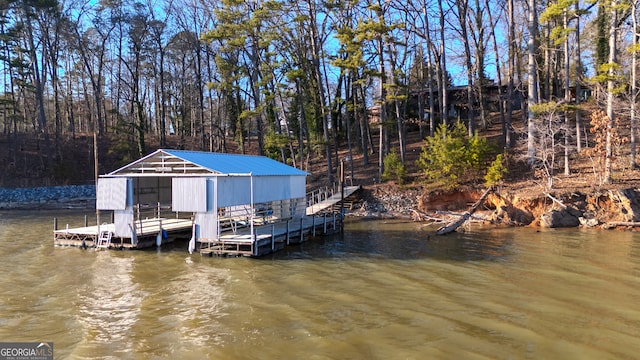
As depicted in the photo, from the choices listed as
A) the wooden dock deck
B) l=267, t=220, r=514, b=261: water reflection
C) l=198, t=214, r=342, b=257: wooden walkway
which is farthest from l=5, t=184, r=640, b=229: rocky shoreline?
the wooden dock deck

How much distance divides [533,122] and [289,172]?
14.6 meters

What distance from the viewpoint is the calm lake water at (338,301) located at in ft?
28.1

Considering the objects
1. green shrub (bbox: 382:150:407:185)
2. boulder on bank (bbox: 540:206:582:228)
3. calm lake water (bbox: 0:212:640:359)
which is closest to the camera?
calm lake water (bbox: 0:212:640:359)

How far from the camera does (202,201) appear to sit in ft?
55.5

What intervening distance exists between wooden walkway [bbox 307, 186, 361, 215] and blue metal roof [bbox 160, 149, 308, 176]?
147 inches

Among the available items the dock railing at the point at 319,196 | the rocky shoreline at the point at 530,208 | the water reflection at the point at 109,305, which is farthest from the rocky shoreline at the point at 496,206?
the water reflection at the point at 109,305

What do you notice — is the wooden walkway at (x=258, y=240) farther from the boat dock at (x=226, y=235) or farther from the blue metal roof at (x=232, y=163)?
the blue metal roof at (x=232, y=163)

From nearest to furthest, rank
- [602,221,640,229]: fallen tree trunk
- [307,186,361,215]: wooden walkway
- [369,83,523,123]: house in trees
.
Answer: [602,221,640,229]: fallen tree trunk, [307,186,361,215]: wooden walkway, [369,83,523,123]: house in trees

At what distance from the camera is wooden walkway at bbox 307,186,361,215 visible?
26.9m

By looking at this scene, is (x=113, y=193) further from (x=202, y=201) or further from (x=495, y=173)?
(x=495, y=173)

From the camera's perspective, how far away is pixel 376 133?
153 ft

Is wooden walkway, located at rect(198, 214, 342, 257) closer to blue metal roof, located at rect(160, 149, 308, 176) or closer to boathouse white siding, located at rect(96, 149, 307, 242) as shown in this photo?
boathouse white siding, located at rect(96, 149, 307, 242)

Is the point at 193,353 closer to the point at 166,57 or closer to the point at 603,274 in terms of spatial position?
the point at 603,274

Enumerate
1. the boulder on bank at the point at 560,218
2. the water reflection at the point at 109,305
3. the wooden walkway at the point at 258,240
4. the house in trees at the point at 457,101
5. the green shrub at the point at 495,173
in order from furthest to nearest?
the house in trees at the point at 457,101 < the green shrub at the point at 495,173 < the boulder on bank at the point at 560,218 < the wooden walkway at the point at 258,240 < the water reflection at the point at 109,305
